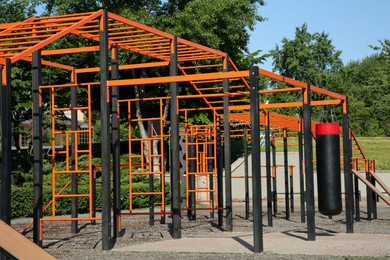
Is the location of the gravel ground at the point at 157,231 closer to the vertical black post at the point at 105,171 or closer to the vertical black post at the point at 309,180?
the vertical black post at the point at 105,171

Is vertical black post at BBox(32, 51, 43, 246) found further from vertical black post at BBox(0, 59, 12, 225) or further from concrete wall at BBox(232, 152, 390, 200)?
concrete wall at BBox(232, 152, 390, 200)

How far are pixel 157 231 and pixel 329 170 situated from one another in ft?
14.2

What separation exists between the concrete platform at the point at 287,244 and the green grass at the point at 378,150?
23.0 meters

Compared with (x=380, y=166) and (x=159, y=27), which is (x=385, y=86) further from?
(x=159, y=27)

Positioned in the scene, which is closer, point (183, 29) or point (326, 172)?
point (326, 172)

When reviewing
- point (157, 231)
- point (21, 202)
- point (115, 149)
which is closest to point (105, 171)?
point (115, 149)

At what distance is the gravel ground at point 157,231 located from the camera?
1017 cm

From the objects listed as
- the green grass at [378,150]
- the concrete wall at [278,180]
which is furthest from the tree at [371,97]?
the concrete wall at [278,180]

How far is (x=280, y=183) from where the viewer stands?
31859 millimetres

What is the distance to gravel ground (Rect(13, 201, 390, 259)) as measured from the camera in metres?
10.2

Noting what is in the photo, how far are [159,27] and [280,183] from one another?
8771 millimetres

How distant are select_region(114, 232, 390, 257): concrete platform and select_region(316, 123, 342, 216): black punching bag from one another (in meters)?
0.59

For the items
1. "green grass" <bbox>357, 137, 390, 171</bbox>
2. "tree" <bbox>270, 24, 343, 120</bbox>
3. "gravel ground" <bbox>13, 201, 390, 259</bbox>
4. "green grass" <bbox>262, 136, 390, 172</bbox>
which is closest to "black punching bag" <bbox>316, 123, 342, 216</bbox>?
"gravel ground" <bbox>13, 201, 390, 259</bbox>

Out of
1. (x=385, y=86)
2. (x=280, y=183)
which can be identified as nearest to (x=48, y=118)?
(x=280, y=183)
